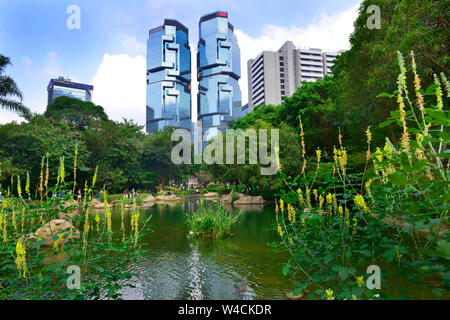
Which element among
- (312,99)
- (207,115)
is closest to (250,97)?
(207,115)

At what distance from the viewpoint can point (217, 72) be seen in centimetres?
11000

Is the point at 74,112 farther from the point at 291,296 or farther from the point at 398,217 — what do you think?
the point at 398,217

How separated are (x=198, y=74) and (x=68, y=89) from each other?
174ft

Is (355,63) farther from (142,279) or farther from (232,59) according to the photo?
(232,59)

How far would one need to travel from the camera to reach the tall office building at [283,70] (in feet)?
294

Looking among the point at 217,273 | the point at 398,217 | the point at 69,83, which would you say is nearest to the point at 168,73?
the point at 69,83

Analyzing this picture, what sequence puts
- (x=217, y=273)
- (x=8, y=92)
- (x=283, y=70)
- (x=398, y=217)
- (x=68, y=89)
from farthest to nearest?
(x=283, y=70) < (x=68, y=89) < (x=8, y=92) < (x=217, y=273) < (x=398, y=217)

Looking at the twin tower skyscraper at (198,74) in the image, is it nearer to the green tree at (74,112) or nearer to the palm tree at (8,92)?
the green tree at (74,112)

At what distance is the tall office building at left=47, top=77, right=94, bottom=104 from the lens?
85.8m

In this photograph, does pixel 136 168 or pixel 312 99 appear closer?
pixel 312 99

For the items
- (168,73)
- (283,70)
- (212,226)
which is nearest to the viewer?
(212,226)

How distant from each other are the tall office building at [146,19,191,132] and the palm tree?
91.4 meters

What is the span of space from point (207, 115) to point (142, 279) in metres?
122

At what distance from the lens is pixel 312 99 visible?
1988 cm
